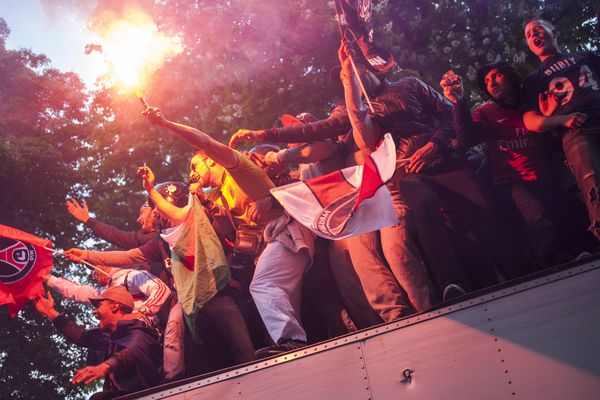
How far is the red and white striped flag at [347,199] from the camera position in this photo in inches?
235

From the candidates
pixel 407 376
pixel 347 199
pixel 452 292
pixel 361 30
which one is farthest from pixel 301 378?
pixel 361 30

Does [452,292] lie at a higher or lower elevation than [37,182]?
lower

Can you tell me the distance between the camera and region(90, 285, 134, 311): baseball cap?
292 inches

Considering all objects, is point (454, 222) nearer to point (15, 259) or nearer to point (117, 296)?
point (117, 296)

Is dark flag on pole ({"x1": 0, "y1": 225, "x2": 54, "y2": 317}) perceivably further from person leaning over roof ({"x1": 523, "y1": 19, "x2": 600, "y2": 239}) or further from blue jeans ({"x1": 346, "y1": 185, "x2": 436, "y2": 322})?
person leaning over roof ({"x1": 523, "y1": 19, "x2": 600, "y2": 239})

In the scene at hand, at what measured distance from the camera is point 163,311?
7.46 metres

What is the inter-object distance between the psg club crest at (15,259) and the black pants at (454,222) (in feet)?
15.6

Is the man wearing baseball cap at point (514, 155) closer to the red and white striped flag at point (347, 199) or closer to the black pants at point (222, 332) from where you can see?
the red and white striped flag at point (347, 199)

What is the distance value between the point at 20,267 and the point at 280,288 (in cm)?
381

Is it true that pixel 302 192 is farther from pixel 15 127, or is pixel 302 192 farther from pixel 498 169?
pixel 15 127

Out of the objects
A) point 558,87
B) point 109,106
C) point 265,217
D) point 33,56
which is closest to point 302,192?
point 265,217

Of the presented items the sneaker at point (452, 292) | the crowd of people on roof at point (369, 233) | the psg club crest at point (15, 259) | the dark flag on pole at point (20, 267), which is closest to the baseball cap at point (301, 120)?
the crowd of people on roof at point (369, 233)

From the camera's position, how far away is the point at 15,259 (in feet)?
28.7

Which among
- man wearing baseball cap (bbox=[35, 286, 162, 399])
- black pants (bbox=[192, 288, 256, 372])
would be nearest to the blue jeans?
black pants (bbox=[192, 288, 256, 372])
